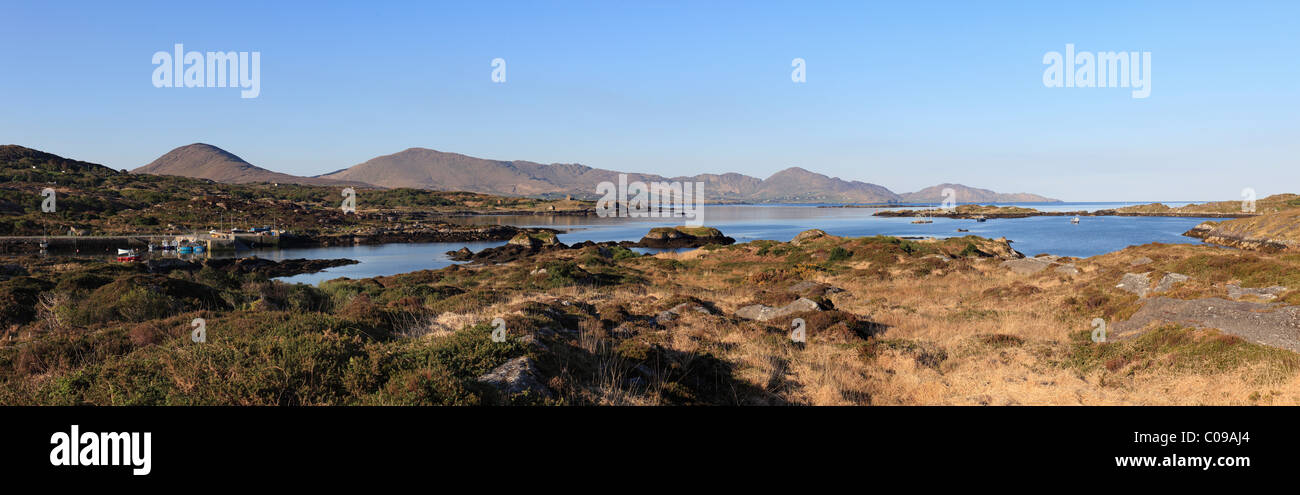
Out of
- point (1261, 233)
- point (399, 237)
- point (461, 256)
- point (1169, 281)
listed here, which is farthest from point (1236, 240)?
point (399, 237)

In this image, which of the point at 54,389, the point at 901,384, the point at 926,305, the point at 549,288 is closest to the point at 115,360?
the point at 54,389

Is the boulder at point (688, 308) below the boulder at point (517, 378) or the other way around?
below

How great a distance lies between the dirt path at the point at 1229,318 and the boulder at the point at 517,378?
17236 mm

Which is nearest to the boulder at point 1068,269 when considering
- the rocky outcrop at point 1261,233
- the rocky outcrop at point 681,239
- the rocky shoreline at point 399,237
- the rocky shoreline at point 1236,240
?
the rocky shoreline at point 1236,240

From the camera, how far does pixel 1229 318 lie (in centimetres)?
1543

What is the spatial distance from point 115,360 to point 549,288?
2478 centimetres

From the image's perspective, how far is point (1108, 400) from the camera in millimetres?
10570

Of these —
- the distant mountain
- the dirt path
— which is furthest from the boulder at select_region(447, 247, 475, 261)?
the distant mountain

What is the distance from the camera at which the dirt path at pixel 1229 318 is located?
539 inches

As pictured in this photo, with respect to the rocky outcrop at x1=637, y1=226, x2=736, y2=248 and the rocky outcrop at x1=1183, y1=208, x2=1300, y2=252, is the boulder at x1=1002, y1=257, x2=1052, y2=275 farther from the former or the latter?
the rocky outcrop at x1=637, y1=226, x2=736, y2=248

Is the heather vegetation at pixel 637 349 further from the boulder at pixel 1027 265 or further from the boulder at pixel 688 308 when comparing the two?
the boulder at pixel 1027 265

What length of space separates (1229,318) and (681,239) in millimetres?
84721

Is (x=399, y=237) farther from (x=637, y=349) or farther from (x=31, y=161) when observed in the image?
(x=31, y=161)
